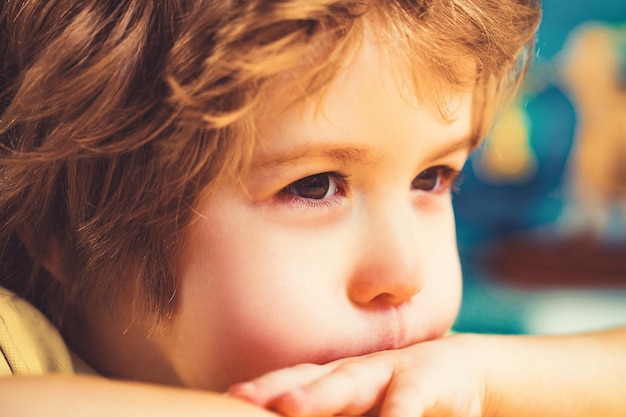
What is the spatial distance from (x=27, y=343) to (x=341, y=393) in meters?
0.32

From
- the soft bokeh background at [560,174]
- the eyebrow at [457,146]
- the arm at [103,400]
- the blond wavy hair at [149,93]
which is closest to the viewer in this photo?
the arm at [103,400]

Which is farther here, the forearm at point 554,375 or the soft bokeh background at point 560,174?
the soft bokeh background at point 560,174

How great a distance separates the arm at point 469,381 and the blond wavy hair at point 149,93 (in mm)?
191

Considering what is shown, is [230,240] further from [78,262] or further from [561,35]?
[561,35]

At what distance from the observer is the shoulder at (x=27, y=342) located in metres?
0.70

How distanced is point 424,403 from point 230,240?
20cm

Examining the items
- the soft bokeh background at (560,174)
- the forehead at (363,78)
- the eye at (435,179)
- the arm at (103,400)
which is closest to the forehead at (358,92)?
the forehead at (363,78)

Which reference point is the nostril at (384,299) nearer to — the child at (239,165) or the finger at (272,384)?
the child at (239,165)

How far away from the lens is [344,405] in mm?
554

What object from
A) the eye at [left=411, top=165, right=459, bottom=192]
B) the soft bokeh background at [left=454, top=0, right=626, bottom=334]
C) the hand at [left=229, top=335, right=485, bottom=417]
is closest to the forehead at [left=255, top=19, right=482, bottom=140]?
the eye at [left=411, top=165, right=459, bottom=192]

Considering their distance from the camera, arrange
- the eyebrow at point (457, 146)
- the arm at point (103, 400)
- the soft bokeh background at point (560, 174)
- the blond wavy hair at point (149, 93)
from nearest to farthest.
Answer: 1. the arm at point (103, 400)
2. the blond wavy hair at point (149, 93)
3. the eyebrow at point (457, 146)
4. the soft bokeh background at point (560, 174)

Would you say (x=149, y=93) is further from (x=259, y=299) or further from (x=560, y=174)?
(x=560, y=174)

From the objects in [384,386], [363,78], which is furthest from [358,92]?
[384,386]

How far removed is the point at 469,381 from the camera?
681 millimetres
